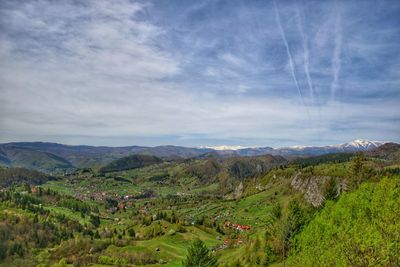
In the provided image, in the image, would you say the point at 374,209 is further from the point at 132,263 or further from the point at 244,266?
the point at 132,263

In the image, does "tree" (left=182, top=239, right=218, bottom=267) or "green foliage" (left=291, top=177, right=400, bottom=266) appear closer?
"green foliage" (left=291, top=177, right=400, bottom=266)

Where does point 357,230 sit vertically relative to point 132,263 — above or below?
above

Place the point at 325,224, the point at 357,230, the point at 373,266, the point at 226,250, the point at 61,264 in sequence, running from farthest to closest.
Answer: the point at 61,264 → the point at 226,250 → the point at 325,224 → the point at 357,230 → the point at 373,266

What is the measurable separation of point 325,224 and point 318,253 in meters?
6.25

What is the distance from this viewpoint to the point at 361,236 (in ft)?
134

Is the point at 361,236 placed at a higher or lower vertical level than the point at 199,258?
higher

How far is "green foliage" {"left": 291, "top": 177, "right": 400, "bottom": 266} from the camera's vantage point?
3772 centimetres

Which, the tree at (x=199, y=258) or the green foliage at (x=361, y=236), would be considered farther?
the tree at (x=199, y=258)

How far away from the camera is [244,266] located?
11562cm

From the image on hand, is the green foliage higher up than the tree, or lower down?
higher up

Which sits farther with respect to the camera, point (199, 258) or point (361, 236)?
point (199, 258)

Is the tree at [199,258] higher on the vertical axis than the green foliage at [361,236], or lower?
lower

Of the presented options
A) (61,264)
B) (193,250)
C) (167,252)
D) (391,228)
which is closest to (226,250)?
(167,252)

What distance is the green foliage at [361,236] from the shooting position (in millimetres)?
37719
